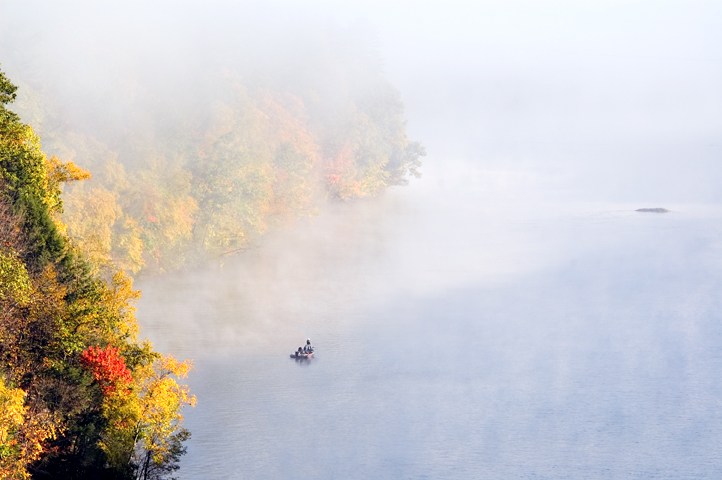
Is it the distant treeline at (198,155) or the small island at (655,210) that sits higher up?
the small island at (655,210)

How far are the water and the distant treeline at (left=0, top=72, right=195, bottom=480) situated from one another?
837 cm

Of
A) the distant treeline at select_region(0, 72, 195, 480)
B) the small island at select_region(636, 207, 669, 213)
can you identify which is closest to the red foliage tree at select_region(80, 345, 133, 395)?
the distant treeline at select_region(0, 72, 195, 480)

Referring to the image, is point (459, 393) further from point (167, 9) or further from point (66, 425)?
point (167, 9)

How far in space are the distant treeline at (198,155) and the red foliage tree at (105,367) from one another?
569 inches

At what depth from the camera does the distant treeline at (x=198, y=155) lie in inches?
3012

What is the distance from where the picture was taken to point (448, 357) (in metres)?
71.2

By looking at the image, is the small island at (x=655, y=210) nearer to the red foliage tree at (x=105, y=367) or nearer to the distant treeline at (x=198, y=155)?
the distant treeline at (x=198, y=155)

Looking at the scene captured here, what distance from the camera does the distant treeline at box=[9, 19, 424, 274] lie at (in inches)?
3012

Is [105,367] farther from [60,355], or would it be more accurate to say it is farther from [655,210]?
[655,210]

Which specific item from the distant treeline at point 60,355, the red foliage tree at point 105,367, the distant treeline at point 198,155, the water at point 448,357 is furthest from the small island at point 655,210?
the red foliage tree at point 105,367

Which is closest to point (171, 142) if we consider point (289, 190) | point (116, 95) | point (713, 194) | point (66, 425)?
point (116, 95)

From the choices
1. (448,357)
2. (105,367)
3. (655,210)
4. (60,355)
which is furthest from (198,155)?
(655,210)

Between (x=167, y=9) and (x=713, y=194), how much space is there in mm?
142721

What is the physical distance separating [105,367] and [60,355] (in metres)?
2.31
